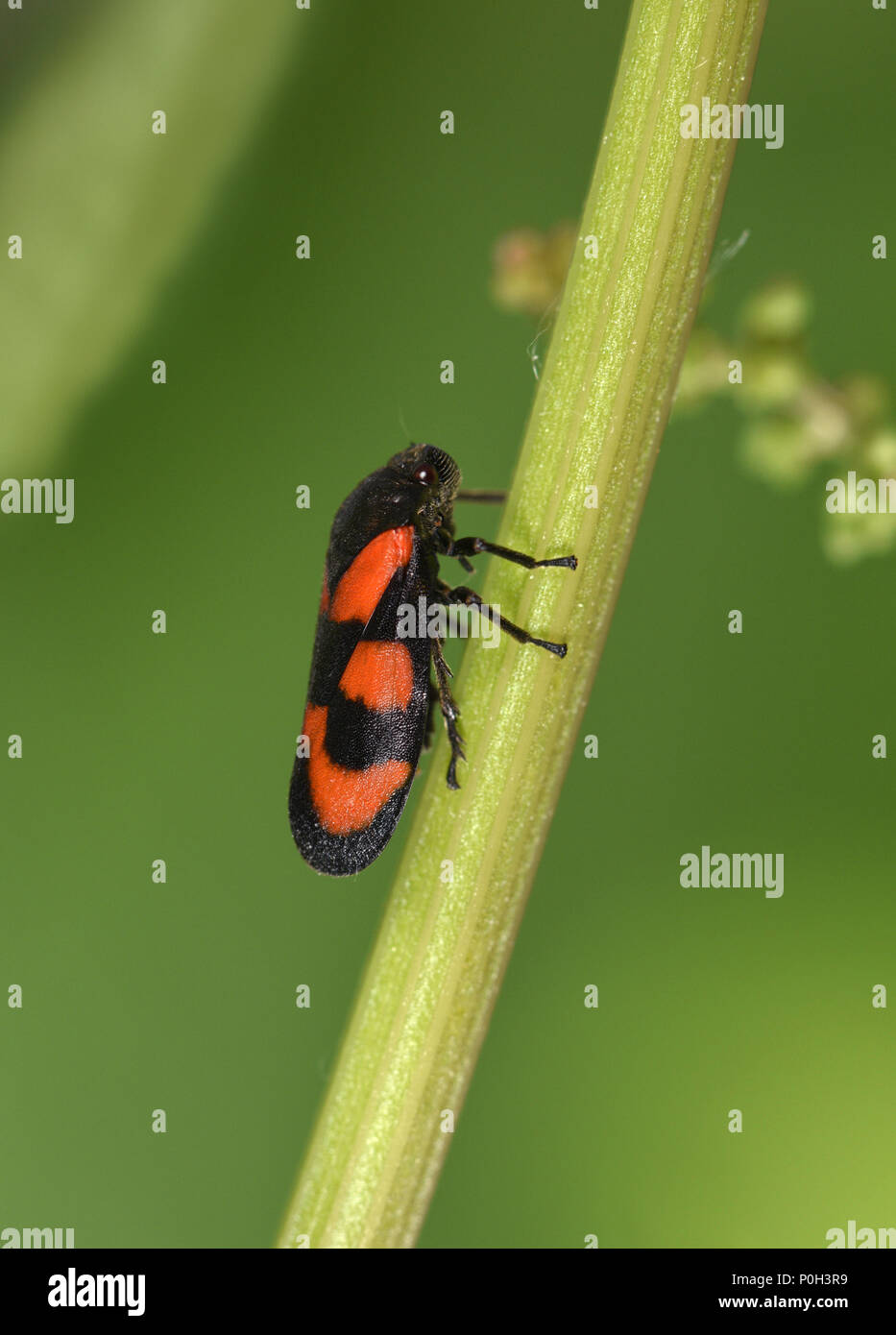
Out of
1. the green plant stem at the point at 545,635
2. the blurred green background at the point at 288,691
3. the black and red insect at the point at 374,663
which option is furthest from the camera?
the black and red insect at the point at 374,663

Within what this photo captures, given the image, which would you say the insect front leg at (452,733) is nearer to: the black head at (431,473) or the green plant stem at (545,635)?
the green plant stem at (545,635)

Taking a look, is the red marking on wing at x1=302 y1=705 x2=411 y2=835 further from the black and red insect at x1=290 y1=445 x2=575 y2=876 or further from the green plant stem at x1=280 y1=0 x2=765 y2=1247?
the green plant stem at x1=280 y1=0 x2=765 y2=1247

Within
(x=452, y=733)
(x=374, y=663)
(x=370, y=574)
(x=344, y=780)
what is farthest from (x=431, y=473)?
(x=452, y=733)

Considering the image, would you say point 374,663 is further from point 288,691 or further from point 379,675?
point 288,691

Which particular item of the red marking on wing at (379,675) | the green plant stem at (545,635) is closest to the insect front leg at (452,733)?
the green plant stem at (545,635)
